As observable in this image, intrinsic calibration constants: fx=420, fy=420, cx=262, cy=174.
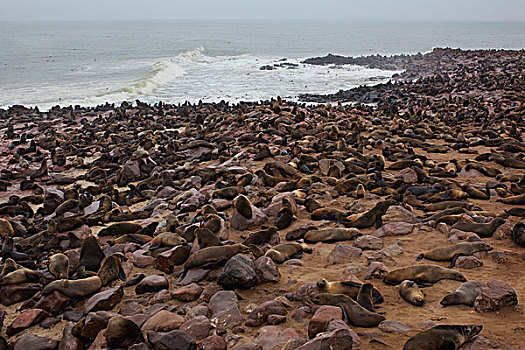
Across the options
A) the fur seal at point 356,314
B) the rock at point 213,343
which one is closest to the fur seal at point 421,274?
the fur seal at point 356,314

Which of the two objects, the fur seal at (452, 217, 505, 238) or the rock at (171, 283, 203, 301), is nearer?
the rock at (171, 283, 203, 301)

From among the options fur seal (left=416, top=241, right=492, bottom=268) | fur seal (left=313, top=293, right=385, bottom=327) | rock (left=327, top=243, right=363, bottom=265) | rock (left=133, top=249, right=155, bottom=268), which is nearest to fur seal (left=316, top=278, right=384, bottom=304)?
fur seal (left=313, top=293, right=385, bottom=327)

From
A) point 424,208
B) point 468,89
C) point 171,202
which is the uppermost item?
point 468,89

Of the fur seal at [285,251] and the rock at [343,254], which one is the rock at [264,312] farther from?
the rock at [343,254]

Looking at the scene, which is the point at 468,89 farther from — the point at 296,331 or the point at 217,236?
the point at 296,331

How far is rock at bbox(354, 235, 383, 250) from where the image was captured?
201 inches

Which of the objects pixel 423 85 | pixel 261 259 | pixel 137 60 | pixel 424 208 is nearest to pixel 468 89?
pixel 423 85

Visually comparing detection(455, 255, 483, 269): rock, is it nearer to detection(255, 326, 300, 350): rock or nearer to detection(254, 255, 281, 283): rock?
detection(254, 255, 281, 283): rock

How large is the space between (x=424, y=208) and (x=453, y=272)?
2.31 m

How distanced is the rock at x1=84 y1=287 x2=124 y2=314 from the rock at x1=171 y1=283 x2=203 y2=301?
58cm

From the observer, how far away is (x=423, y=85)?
24.1 metres

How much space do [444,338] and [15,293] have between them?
446cm

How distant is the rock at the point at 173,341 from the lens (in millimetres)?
3320

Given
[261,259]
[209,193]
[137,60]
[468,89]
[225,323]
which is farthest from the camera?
[137,60]
